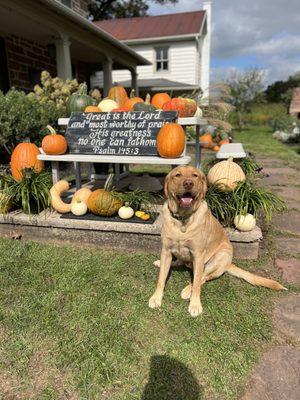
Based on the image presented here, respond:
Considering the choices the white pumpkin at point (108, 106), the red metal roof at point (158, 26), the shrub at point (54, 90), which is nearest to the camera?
the white pumpkin at point (108, 106)

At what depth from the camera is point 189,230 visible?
2529mm

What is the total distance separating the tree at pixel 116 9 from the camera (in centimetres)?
2981

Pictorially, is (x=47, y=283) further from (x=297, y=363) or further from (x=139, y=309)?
(x=297, y=363)

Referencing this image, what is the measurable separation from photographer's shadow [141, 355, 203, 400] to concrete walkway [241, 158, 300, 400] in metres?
0.30

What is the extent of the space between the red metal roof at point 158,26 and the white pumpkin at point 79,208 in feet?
59.9

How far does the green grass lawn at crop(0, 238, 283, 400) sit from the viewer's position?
192cm

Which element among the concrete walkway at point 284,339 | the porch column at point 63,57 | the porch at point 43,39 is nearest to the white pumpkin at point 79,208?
the concrete walkway at point 284,339

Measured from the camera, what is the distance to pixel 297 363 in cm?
205

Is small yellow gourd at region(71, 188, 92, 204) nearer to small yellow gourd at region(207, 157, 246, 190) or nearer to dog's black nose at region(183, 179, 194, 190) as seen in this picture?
small yellow gourd at region(207, 157, 246, 190)

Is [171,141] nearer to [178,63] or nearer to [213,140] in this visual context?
[213,140]

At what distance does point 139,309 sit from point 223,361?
0.79m

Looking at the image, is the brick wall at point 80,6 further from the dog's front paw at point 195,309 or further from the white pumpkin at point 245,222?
the dog's front paw at point 195,309

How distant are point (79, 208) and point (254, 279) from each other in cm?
212

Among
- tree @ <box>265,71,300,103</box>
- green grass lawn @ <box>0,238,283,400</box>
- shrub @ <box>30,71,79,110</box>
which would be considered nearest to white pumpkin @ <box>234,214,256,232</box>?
green grass lawn @ <box>0,238,283,400</box>
